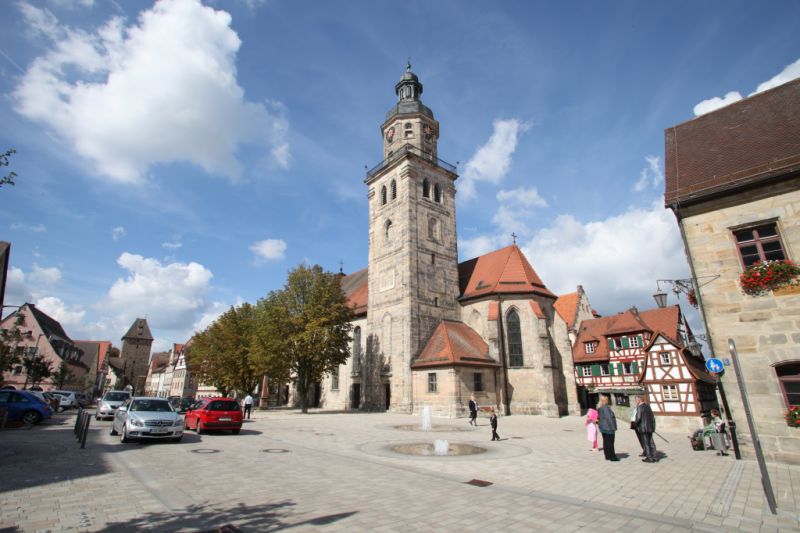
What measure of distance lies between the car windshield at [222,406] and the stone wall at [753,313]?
55.6 feet

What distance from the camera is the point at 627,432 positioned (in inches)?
720

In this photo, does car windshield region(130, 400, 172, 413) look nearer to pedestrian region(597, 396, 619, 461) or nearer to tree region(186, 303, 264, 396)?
pedestrian region(597, 396, 619, 461)

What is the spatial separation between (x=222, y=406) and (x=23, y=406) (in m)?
9.75

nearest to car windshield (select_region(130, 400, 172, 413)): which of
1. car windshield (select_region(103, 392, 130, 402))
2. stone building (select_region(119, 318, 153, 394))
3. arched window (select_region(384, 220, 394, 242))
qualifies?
car windshield (select_region(103, 392, 130, 402))

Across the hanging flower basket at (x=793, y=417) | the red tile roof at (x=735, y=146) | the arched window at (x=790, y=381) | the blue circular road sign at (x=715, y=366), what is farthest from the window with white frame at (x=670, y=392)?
the red tile roof at (x=735, y=146)

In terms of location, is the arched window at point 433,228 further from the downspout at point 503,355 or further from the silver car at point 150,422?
the silver car at point 150,422

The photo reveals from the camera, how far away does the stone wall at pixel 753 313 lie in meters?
10.2

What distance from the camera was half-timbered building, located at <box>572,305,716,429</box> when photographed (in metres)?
20.8

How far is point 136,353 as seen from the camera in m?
91.0

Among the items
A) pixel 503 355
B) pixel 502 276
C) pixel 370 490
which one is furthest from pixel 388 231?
pixel 370 490

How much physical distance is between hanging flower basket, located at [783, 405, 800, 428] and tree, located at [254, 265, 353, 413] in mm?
24785

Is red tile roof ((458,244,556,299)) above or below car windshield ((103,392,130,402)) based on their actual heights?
above

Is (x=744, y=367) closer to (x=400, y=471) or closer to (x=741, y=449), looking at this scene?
(x=741, y=449)

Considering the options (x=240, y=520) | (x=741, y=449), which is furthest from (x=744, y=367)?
(x=240, y=520)
